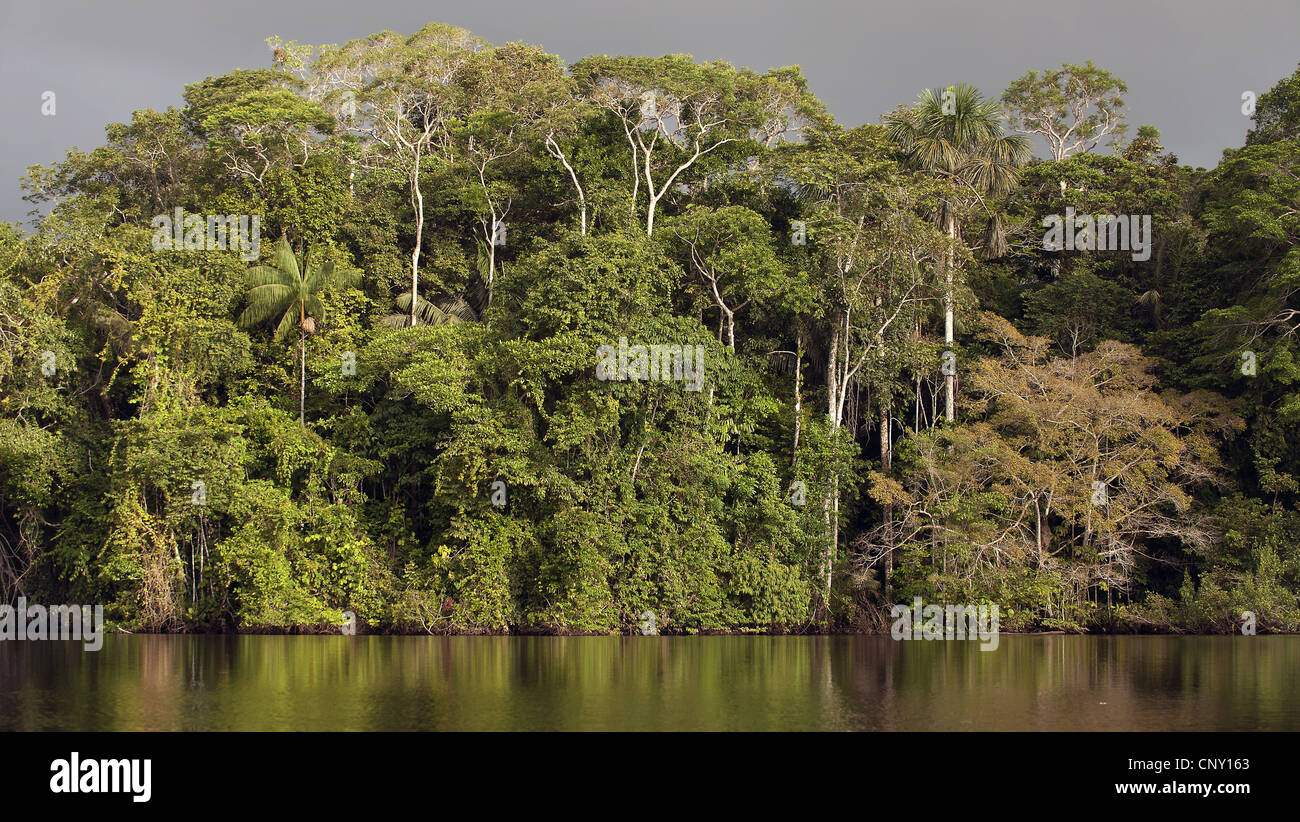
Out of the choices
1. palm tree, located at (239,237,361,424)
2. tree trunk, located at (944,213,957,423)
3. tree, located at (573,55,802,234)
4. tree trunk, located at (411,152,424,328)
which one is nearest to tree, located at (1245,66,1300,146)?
tree trunk, located at (944,213,957,423)

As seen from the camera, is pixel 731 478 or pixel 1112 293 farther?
pixel 1112 293

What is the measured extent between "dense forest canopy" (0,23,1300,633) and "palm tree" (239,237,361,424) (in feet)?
0.37

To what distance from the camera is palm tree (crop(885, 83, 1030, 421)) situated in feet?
120

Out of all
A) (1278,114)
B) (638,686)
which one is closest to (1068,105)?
(1278,114)

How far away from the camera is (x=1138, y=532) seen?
32344mm

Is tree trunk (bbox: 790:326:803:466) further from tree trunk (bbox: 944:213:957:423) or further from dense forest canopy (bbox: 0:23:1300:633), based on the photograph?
tree trunk (bbox: 944:213:957:423)

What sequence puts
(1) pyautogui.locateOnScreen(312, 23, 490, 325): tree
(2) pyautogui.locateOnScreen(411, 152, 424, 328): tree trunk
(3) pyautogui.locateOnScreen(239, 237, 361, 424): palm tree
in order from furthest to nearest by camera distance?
(1) pyautogui.locateOnScreen(312, 23, 490, 325): tree
(2) pyautogui.locateOnScreen(411, 152, 424, 328): tree trunk
(3) pyautogui.locateOnScreen(239, 237, 361, 424): palm tree

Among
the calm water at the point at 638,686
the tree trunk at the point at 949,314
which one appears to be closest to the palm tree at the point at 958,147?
the tree trunk at the point at 949,314

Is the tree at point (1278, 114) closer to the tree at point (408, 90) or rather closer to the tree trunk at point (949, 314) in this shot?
the tree trunk at point (949, 314)

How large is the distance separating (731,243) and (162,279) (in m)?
16.1

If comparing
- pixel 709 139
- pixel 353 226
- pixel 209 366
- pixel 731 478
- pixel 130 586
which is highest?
pixel 709 139
